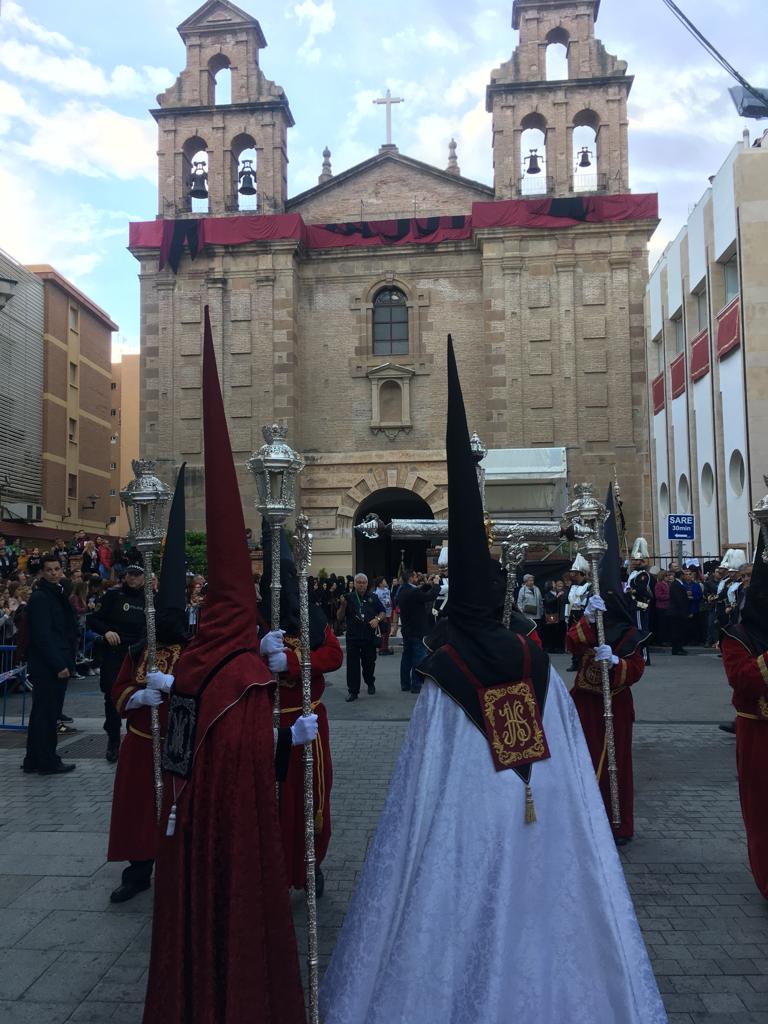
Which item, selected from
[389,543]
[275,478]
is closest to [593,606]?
[275,478]

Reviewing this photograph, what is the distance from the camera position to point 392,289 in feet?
93.6

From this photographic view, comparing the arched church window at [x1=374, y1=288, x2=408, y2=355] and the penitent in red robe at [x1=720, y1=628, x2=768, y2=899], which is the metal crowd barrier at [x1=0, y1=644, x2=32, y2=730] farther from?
the arched church window at [x1=374, y1=288, x2=408, y2=355]

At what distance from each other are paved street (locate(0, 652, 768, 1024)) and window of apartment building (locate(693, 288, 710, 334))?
16.2m

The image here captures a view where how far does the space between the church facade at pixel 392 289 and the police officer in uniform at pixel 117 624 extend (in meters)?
17.7

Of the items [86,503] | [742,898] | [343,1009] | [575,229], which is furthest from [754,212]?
[86,503]

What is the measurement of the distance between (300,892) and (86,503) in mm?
39025

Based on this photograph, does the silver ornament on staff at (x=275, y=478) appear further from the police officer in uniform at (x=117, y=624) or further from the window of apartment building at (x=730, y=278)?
the window of apartment building at (x=730, y=278)

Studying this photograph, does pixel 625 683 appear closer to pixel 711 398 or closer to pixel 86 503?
pixel 711 398

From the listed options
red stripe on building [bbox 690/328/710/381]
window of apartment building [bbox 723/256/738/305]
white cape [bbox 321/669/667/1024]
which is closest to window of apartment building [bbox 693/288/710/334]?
red stripe on building [bbox 690/328/710/381]

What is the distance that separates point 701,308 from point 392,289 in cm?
1006

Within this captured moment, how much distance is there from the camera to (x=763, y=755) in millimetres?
4762

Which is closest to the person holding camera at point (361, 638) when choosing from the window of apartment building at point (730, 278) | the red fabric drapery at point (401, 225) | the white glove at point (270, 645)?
the white glove at point (270, 645)

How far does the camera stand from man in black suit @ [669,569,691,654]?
17625 millimetres

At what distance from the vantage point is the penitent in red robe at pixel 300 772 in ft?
15.3
